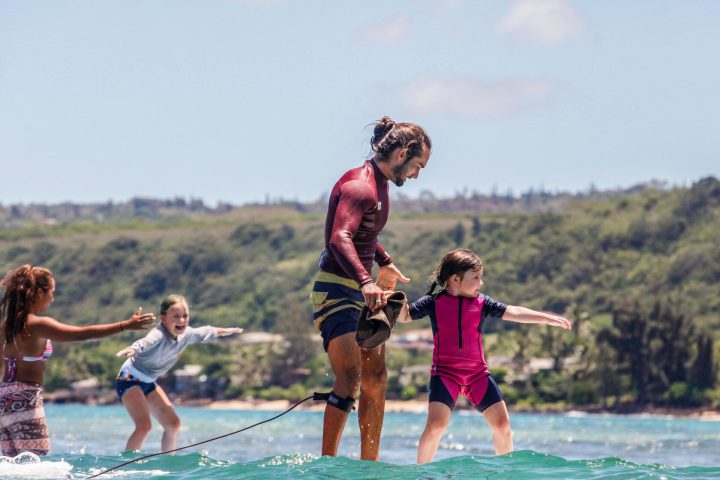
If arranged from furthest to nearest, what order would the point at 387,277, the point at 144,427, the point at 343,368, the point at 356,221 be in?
the point at 144,427, the point at 387,277, the point at 343,368, the point at 356,221

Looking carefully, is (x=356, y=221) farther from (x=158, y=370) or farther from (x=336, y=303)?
(x=158, y=370)

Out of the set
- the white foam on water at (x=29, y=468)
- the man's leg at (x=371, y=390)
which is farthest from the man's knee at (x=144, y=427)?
the man's leg at (x=371, y=390)

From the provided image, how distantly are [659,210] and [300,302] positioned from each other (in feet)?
171

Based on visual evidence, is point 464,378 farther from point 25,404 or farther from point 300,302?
point 300,302

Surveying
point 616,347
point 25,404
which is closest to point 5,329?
point 25,404

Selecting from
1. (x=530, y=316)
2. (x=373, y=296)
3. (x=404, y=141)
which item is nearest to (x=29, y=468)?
(x=373, y=296)

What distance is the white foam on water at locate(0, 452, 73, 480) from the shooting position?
891 centimetres

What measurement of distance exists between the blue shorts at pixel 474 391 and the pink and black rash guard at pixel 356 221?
1.01m

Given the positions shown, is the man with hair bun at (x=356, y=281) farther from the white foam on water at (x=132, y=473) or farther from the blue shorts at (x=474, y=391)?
the white foam on water at (x=132, y=473)

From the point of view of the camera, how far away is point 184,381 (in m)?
121

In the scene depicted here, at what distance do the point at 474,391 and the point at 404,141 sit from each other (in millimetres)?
1918

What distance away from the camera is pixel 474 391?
9.57m

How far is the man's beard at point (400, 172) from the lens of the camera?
945cm

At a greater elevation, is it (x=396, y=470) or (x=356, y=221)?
(x=356, y=221)
